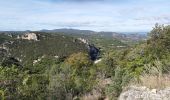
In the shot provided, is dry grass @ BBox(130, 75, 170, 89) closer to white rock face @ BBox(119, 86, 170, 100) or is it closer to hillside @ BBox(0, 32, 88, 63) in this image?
white rock face @ BBox(119, 86, 170, 100)

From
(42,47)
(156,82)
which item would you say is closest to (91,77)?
(156,82)

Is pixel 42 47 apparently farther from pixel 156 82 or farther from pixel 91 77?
pixel 156 82

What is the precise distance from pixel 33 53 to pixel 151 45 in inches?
4558

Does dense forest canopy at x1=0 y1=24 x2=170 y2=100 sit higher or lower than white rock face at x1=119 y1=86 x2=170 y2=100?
lower

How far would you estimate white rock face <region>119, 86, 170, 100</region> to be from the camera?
746 centimetres

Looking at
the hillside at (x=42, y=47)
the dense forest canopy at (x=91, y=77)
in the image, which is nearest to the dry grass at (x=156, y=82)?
the dense forest canopy at (x=91, y=77)

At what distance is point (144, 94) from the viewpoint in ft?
25.9

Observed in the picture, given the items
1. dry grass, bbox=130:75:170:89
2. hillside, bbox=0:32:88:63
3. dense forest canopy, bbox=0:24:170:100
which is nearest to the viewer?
dry grass, bbox=130:75:170:89

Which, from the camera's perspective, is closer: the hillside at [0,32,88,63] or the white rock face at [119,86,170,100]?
the white rock face at [119,86,170,100]

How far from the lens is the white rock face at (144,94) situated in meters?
7.46

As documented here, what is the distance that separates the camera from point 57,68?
50.4 meters

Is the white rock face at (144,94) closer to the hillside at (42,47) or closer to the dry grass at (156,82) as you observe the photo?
the dry grass at (156,82)

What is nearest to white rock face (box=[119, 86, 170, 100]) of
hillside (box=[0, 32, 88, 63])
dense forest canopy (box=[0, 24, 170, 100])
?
dense forest canopy (box=[0, 24, 170, 100])

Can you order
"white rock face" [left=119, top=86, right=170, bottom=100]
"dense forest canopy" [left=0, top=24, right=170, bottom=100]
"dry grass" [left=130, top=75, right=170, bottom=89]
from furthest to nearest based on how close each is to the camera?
1. "dense forest canopy" [left=0, top=24, right=170, bottom=100]
2. "dry grass" [left=130, top=75, right=170, bottom=89]
3. "white rock face" [left=119, top=86, right=170, bottom=100]
